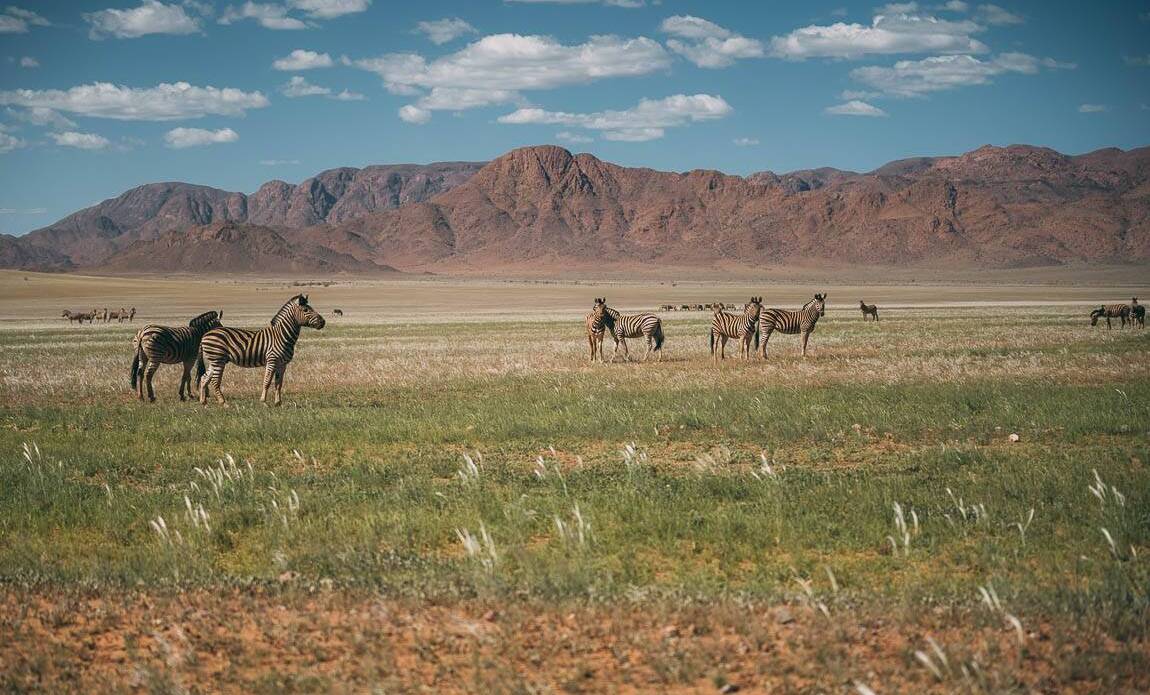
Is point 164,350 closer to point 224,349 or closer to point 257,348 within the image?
point 224,349

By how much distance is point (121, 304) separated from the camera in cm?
10325

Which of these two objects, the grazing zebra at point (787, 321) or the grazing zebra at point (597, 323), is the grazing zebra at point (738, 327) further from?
the grazing zebra at point (597, 323)

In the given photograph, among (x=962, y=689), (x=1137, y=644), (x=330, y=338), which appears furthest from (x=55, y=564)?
(x=330, y=338)

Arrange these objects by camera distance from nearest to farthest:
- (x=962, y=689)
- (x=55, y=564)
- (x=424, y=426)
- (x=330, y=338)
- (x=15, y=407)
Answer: (x=962, y=689)
(x=55, y=564)
(x=424, y=426)
(x=15, y=407)
(x=330, y=338)

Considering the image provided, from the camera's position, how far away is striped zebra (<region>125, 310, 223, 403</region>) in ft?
72.3

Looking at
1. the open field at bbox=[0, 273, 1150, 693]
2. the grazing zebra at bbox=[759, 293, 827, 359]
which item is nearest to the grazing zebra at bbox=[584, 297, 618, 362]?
the grazing zebra at bbox=[759, 293, 827, 359]

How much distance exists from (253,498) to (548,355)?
22.0 m

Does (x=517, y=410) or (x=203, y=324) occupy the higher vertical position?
(x=203, y=324)

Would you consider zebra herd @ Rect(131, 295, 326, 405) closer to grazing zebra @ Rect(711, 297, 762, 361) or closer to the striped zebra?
the striped zebra

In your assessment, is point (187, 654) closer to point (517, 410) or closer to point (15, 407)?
point (517, 410)

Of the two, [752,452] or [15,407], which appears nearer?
[752,452]

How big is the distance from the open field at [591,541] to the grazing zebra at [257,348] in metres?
1.34

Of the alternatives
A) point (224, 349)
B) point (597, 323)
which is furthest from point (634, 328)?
point (224, 349)

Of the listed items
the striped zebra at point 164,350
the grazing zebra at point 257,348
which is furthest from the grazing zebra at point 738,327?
the striped zebra at point 164,350
